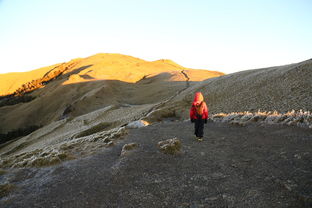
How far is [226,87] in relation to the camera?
93.7 feet

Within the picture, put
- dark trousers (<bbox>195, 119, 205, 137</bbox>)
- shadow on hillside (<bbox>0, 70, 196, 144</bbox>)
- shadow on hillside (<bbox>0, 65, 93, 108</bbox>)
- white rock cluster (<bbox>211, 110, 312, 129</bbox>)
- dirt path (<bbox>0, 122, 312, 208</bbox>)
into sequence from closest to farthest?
dirt path (<bbox>0, 122, 312, 208</bbox>)
white rock cluster (<bbox>211, 110, 312, 129</bbox>)
dark trousers (<bbox>195, 119, 205, 137</bbox>)
shadow on hillside (<bbox>0, 70, 196, 144</bbox>)
shadow on hillside (<bbox>0, 65, 93, 108</bbox>)

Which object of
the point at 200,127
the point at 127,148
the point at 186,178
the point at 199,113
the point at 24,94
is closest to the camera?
the point at 186,178

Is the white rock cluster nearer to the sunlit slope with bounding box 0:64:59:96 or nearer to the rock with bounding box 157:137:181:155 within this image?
→ the rock with bounding box 157:137:181:155

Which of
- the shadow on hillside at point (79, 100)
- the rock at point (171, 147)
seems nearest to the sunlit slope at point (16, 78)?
the shadow on hillside at point (79, 100)

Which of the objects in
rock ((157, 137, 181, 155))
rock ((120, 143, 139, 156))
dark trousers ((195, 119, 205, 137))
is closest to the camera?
rock ((157, 137, 181, 155))

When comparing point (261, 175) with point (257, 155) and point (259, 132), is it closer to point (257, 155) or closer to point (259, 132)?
point (257, 155)

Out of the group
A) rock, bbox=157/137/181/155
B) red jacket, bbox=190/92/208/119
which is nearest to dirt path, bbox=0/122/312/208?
rock, bbox=157/137/181/155

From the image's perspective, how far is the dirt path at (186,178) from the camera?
16.5ft

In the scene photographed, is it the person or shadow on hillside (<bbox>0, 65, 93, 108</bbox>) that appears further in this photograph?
shadow on hillside (<bbox>0, 65, 93, 108</bbox>)

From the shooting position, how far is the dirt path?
5.02m

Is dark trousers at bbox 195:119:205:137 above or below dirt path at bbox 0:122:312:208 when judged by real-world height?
above

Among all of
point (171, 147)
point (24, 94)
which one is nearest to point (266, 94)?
point (171, 147)

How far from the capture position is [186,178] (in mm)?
6246

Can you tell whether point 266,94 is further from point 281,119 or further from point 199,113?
point 199,113
